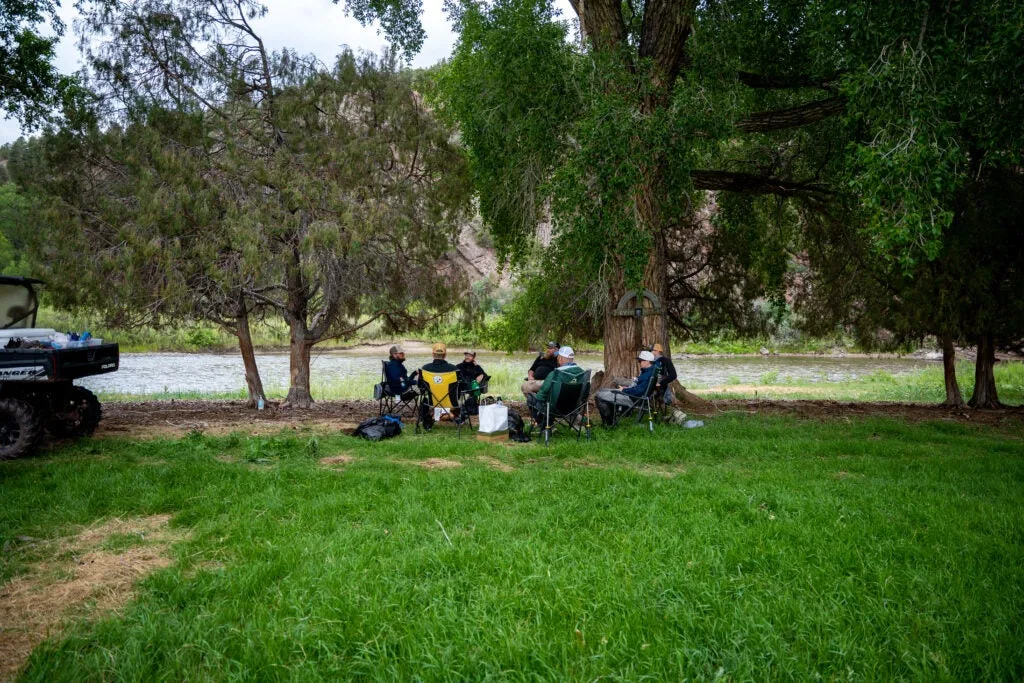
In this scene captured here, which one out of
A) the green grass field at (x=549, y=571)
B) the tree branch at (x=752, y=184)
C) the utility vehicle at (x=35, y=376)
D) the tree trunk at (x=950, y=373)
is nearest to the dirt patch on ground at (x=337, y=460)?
the green grass field at (x=549, y=571)

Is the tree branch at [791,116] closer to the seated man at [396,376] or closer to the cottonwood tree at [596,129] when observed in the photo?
the cottonwood tree at [596,129]

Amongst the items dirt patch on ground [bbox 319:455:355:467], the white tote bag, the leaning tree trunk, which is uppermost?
the leaning tree trunk

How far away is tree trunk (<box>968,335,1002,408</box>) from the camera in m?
12.3

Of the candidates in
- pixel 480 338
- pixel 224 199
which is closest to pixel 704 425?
pixel 480 338

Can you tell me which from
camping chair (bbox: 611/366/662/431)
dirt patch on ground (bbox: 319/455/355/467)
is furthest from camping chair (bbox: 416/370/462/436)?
camping chair (bbox: 611/366/662/431)

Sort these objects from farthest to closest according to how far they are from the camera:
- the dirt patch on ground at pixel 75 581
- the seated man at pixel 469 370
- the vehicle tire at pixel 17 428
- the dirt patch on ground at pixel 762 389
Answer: the dirt patch on ground at pixel 762 389, the seated man at pixel 469 370, the vehicle tire at pixel 17 428, the dirt patch on ground at pixel 75 581

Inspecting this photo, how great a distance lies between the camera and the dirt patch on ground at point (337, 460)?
21.4ft

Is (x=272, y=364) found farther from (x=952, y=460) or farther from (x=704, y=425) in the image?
(x=952, y=460)

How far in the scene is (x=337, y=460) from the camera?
22.1ft

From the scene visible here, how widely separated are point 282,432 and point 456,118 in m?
5.53

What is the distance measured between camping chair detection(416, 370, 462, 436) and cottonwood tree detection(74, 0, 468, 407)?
2.93m

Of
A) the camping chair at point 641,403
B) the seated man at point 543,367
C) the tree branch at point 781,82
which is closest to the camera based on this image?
the camping chair at point 641,403

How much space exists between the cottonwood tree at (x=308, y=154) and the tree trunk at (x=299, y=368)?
17.6 inches

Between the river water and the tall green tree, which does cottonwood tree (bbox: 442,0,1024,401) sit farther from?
the river water
